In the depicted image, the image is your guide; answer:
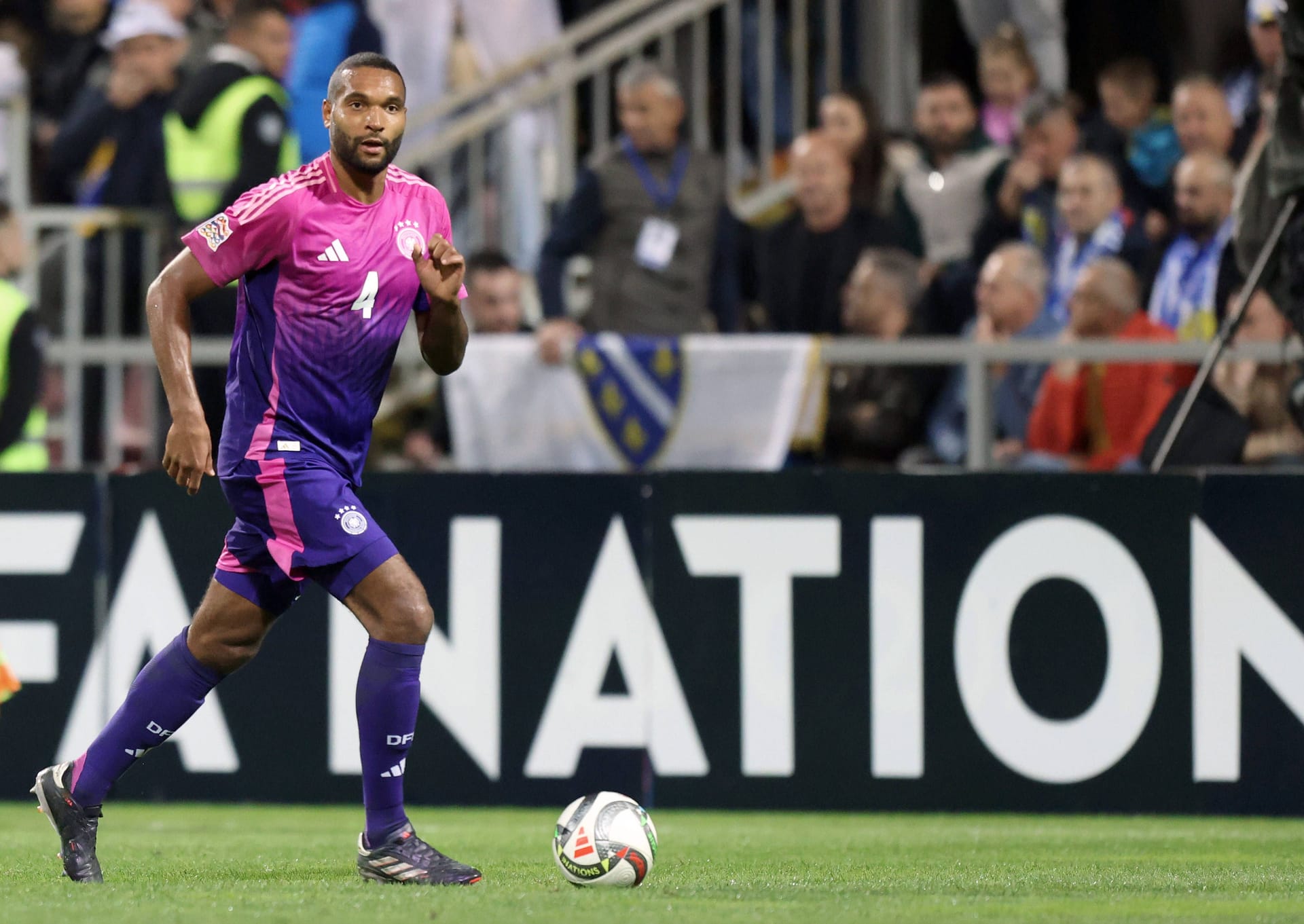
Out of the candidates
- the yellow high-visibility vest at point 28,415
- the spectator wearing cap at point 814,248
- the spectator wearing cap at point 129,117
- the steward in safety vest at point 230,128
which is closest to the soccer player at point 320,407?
the yellow high-visibility vest at point 28,415

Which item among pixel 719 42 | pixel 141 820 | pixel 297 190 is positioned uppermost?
pixel 719 42

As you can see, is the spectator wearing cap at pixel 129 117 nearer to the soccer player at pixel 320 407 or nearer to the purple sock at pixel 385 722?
the soccer player at pixel 320 407

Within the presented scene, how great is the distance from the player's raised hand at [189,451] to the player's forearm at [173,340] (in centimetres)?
5

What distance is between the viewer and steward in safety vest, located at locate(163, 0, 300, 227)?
10.1 metres

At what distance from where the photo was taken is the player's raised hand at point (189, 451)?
18.7 ft

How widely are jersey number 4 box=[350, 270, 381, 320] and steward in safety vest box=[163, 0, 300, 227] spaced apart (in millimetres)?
4122

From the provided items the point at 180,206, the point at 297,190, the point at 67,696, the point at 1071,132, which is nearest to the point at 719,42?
the point at 1071,132

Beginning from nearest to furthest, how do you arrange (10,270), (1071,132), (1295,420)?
(1295,420) < (10,270) < (1071,132)

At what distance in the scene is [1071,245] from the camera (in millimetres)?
10648

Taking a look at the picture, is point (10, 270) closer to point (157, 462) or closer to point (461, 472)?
point (157, 462)

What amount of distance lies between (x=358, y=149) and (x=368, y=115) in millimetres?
→ 98

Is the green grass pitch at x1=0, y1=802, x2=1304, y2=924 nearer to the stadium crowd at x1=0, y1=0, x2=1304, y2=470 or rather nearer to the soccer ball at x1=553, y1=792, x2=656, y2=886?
the soccer ball at x1=553, y1=792, x2=656, y2=886

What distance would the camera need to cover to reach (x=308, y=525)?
5953 millimetres

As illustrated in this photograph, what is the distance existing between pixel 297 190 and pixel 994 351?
13.5 feet
